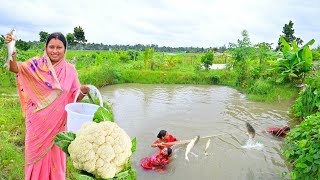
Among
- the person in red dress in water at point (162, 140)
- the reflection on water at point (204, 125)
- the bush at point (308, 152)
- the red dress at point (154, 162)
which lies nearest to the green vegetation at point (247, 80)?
the bush at point (308, 152)

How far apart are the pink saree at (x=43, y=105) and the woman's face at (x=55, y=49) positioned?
0.16 ft

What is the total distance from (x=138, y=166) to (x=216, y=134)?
2498mm

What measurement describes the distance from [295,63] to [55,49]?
9.63 metres

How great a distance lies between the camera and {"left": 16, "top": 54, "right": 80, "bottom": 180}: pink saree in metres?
2.39

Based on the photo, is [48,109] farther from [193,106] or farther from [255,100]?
[255,100]

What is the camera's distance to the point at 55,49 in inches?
93.4

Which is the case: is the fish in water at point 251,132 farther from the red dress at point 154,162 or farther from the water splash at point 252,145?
the red dress at point 154,162

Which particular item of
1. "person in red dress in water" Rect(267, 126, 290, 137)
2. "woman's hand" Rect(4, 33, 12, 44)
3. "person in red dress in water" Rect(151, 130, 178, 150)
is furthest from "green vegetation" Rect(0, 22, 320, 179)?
"person in red dress in water" Rect(151, 130, 178, 150)

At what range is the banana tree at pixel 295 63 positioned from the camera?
986 cm

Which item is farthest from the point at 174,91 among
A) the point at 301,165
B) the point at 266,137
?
the point at 301,165

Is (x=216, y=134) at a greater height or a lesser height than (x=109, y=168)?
lesser

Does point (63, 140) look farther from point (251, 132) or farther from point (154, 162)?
point (251, 132)

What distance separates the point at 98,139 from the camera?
1504mm

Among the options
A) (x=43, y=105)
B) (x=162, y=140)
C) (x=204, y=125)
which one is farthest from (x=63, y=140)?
(x=204, y=125)
